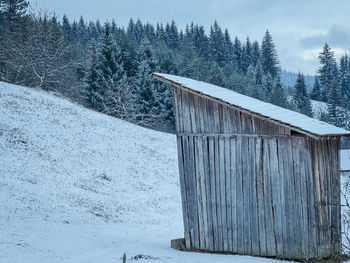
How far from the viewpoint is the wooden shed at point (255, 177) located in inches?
385

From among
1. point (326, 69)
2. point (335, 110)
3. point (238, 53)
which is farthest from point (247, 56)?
point (335, 110)

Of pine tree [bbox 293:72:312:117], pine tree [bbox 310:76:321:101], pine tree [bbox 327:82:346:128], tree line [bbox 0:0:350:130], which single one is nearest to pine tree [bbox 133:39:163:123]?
tree line [bbox 0:0:350:130]

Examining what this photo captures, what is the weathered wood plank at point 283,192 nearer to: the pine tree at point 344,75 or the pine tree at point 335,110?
the pine tree at point 335,110

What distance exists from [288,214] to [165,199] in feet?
42.0

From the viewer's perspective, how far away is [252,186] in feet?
34.2

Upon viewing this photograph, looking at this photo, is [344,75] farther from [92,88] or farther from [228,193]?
[228,193]

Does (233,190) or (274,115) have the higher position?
(274,115)

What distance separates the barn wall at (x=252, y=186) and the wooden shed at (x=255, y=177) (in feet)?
0.09

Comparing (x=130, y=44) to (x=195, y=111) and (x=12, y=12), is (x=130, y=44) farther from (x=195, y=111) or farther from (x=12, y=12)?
(x=195, y=111)

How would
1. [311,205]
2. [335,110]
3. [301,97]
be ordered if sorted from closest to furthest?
[311,205]
[335,110]
[301,97]

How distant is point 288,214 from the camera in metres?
10.0

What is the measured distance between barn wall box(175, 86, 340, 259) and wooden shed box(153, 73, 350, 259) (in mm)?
26

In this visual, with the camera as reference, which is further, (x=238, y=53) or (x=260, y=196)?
(x=238, y=53)

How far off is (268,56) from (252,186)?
345 ft
